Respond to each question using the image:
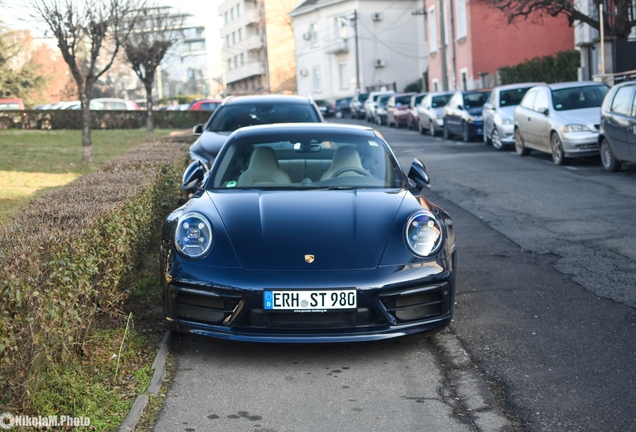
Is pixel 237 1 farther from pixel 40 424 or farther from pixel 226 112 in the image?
pixel 40 424

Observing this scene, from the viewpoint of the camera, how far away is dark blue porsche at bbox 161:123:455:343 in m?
5.18

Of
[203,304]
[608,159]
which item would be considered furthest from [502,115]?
[203,304]

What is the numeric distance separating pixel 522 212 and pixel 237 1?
279 feet

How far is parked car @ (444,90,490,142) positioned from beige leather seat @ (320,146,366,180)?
19.2 m

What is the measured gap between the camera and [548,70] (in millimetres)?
33250

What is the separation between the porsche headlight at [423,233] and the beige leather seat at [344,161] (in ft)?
3.95

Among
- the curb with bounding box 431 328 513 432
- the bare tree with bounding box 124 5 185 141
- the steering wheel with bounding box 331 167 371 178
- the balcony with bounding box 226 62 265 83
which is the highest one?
the balcony with bounding box 226 62 265 83

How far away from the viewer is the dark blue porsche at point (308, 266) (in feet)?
17.0

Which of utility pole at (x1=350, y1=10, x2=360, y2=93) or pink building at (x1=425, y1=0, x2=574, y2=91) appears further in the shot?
utility pole at (x1=350, y1=10, x2=360, y2=93)

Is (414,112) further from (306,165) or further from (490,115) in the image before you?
(306,165)

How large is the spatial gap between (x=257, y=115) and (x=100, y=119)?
26.9 meters

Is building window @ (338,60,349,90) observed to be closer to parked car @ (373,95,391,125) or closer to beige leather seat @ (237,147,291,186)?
parked car @ (373,95,391,125)

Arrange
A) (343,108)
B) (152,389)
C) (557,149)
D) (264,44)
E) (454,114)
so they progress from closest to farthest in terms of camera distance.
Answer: (152,389) < (557,149) < (454,114) < (343,108) < (264,44)

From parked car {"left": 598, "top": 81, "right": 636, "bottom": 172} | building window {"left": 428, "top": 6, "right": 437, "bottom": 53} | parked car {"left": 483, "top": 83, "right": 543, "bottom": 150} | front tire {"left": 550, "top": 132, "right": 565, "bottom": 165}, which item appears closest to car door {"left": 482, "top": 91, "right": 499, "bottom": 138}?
parked car {"left": 483, "top": 83, "right": 543, "bottom": 150}
